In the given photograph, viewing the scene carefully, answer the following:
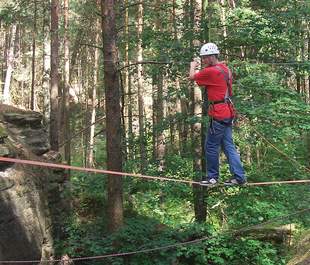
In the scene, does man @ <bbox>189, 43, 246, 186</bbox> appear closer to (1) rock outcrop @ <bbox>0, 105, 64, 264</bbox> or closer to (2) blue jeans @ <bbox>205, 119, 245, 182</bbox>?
(2) blue jeans @ <bbox>205, 119, 245, 182</bbox>

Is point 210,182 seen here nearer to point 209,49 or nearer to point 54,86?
point 209,49

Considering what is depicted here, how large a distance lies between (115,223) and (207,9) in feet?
17.3

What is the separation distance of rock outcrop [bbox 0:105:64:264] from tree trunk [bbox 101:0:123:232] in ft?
5.97

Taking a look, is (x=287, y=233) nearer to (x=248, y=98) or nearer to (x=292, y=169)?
(x=292, y=169)

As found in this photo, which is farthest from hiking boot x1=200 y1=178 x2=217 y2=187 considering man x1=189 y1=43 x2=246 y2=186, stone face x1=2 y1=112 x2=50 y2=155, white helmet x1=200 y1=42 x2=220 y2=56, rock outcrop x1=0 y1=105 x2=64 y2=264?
stone face x1=2 y1=112 x2=50 y2=155

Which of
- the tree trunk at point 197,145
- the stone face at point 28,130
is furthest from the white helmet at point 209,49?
the stone face at point 28,130

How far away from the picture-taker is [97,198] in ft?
45.1

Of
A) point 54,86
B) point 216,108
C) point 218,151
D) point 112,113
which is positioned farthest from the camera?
point 54,86

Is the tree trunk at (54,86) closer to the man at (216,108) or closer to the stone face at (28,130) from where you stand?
the stone face at (28,130)

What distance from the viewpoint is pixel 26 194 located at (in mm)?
10500

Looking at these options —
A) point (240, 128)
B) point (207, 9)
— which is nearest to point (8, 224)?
point (240, 128)

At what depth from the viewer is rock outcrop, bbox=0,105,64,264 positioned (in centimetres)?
973

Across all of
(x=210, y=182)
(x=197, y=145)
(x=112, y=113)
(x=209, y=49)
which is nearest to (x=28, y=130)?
(x=112, y=113)

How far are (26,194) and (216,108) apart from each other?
19.0 feet
